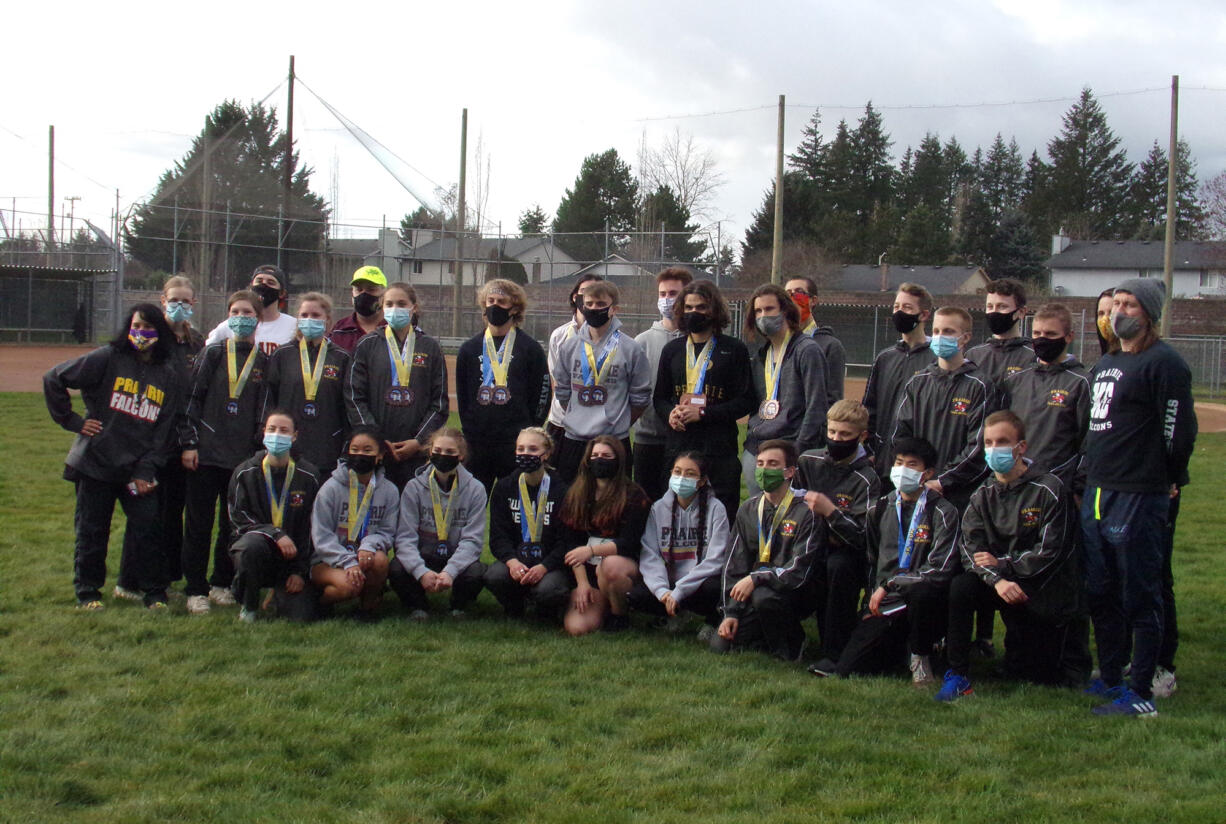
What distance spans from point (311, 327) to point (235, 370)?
0.55 m

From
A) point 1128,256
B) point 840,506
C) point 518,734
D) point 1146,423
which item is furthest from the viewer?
point 1128,256

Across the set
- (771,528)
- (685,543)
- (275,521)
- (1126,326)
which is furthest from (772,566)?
(275,521)

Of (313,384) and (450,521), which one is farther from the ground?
(313,384)

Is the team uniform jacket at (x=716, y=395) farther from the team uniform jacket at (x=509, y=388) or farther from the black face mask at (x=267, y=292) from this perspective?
the black face mask at (x=267, y=292)

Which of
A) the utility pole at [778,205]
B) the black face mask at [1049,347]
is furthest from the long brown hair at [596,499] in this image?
the utility pole at [778,205]

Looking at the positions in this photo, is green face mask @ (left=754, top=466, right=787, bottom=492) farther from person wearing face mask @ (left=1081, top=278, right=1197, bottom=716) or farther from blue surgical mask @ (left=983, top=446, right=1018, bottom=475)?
person wearing face mask @ (left=1081, top=278, right=1197, bottom=716)

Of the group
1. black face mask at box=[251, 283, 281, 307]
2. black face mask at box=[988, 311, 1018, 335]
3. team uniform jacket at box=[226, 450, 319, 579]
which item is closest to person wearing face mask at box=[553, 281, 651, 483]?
team uniform jacket at box=[226, 450, 319, 579]

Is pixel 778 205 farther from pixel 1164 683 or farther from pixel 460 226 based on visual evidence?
pixel 1164 683

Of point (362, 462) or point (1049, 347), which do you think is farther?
point (362, 462)

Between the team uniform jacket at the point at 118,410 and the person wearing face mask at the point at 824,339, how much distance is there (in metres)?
3.95

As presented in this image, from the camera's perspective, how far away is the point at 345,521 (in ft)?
22.4

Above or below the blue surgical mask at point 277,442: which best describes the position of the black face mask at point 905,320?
above

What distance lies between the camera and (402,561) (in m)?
6.75

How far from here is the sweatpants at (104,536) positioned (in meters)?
6.82
